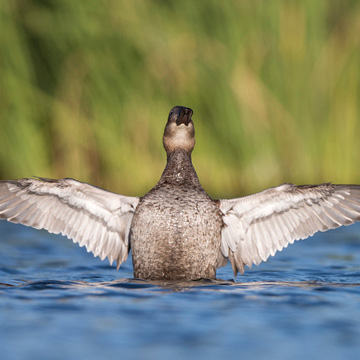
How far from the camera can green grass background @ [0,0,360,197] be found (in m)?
8.06

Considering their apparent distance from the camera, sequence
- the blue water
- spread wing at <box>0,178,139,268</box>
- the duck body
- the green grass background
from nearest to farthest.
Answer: the blue water < the duck body < spread wing at <box>0,178,139,268</box> < the green grass background

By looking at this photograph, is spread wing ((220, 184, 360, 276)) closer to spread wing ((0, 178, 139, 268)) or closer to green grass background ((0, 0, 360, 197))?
spread wing ((0, 178, 139, 268))

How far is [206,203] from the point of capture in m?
6.09

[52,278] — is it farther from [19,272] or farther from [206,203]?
[206,203]

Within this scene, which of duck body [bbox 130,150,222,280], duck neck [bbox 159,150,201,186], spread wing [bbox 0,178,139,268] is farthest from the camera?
spread wing [bbox 0,178,139,268]

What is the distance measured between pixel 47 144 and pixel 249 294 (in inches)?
150

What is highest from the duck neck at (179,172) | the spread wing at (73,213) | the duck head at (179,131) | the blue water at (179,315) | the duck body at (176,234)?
the duck head at (179,131)

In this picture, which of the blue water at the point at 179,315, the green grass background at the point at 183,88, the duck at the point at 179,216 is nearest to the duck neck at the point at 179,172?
the duck at the point at 179,216

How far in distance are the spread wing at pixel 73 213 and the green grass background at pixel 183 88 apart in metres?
1.98

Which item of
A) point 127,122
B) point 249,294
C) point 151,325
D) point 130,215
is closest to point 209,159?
point 127,122

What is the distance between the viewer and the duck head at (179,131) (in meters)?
6.56

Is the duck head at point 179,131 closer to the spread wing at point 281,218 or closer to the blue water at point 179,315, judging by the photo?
the spread wing at point 281,218

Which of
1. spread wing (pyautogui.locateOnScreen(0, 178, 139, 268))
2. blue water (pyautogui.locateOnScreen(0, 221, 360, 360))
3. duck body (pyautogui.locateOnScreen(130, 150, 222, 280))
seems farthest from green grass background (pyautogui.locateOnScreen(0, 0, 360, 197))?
duck body (pyautogui.locateOnScreen(130, 150, 222, 280))

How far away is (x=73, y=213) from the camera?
21.6 feet
